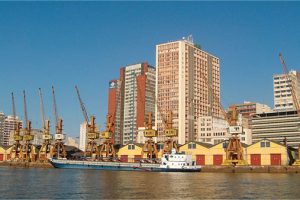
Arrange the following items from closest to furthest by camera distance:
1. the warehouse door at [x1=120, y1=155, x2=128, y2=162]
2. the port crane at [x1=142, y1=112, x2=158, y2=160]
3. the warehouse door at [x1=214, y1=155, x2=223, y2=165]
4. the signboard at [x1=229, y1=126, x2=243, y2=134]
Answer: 1. the signboard at [x1=229, y1=126, x2=243, y2=134]
2. the warehouse door at [x1=214, y1=155, x2=223, y2=165]
3. the port crane at [x1=142, y1=112, x2=158, y2=160]
4. the warehouse door at [x1=120, y1=155, x2=128, y2=162]

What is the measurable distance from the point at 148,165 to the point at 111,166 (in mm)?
13436

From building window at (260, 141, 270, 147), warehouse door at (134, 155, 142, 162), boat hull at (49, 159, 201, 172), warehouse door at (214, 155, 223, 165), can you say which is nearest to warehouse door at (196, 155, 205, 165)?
warehouse door at (214, 155, 223, 165)

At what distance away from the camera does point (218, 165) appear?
11725cm

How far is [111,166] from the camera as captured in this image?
403ft

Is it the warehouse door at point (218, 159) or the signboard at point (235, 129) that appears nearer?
the signboard at point (235, 129)

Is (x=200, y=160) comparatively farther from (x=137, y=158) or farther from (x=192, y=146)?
(x=137, y=158)

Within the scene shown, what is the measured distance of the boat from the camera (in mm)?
107188

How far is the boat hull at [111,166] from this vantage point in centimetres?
11016

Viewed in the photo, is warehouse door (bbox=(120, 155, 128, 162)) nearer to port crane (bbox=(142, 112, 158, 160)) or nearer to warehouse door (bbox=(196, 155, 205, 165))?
port crane (bbox=(142, 112, 158, 160))

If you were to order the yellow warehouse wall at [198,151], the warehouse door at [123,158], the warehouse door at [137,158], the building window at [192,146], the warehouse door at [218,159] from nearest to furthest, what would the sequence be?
1. the warehouse door at [218,159]
2. the yellow warehouse wall at [198,151]
3. the building window at [192,146]
4. the warehouse door at [137,158]
5. the warehouse door at [123,158]

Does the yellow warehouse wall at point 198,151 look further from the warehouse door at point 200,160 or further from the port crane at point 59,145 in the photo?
the port crane at point 59,145

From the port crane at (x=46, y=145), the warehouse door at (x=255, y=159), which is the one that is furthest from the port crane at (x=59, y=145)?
the warehouse door at (x=255, y=159)

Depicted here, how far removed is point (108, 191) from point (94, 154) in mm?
100166

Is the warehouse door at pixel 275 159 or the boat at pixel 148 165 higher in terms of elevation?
the warehouse door at pixel 275 159
